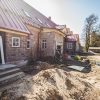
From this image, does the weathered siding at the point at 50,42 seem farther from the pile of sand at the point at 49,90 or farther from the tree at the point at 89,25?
the tree at the point at 89,25

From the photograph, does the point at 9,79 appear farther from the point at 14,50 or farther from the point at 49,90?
the point at 14,50

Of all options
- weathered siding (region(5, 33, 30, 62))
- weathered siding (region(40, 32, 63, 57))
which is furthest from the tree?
weathered siding (region(5, 33, 30, 62))

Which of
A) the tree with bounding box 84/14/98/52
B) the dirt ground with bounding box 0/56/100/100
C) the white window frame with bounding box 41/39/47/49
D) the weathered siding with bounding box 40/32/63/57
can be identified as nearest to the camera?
the dirt ground with bounding box 0/56/100/100

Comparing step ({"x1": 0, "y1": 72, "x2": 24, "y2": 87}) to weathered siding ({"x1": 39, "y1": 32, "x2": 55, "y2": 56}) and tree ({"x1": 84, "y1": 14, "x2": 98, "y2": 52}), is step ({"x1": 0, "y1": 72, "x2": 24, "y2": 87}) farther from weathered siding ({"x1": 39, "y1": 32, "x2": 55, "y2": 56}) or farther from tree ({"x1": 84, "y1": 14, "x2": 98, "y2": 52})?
tree ({"x1": 84, "y1": 14, "x2": 98, "y2": 52})

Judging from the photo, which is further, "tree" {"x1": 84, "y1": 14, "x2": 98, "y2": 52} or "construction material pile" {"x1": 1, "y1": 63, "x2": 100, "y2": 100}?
"tree" {"x1": 84, "y1": 14, "x2": 98, "y2": 52}

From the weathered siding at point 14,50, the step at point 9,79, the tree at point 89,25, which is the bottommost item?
the step at point 9,79

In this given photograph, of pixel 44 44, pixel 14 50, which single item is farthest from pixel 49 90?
pixel 44 44

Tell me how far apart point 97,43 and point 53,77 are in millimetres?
42492

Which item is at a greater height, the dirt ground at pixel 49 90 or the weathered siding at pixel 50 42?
the weathered siding at pixel 50 42

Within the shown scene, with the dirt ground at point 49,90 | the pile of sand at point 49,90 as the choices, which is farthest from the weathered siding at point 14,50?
the pile of sand at point 49,90

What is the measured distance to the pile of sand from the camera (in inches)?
215

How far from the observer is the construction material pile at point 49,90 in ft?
17.9

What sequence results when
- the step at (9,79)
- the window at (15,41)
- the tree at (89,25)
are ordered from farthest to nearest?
the tree at (89,25), the window at (15,41), the step at (9,79)

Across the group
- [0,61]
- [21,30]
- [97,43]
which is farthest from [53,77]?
[97,43]
